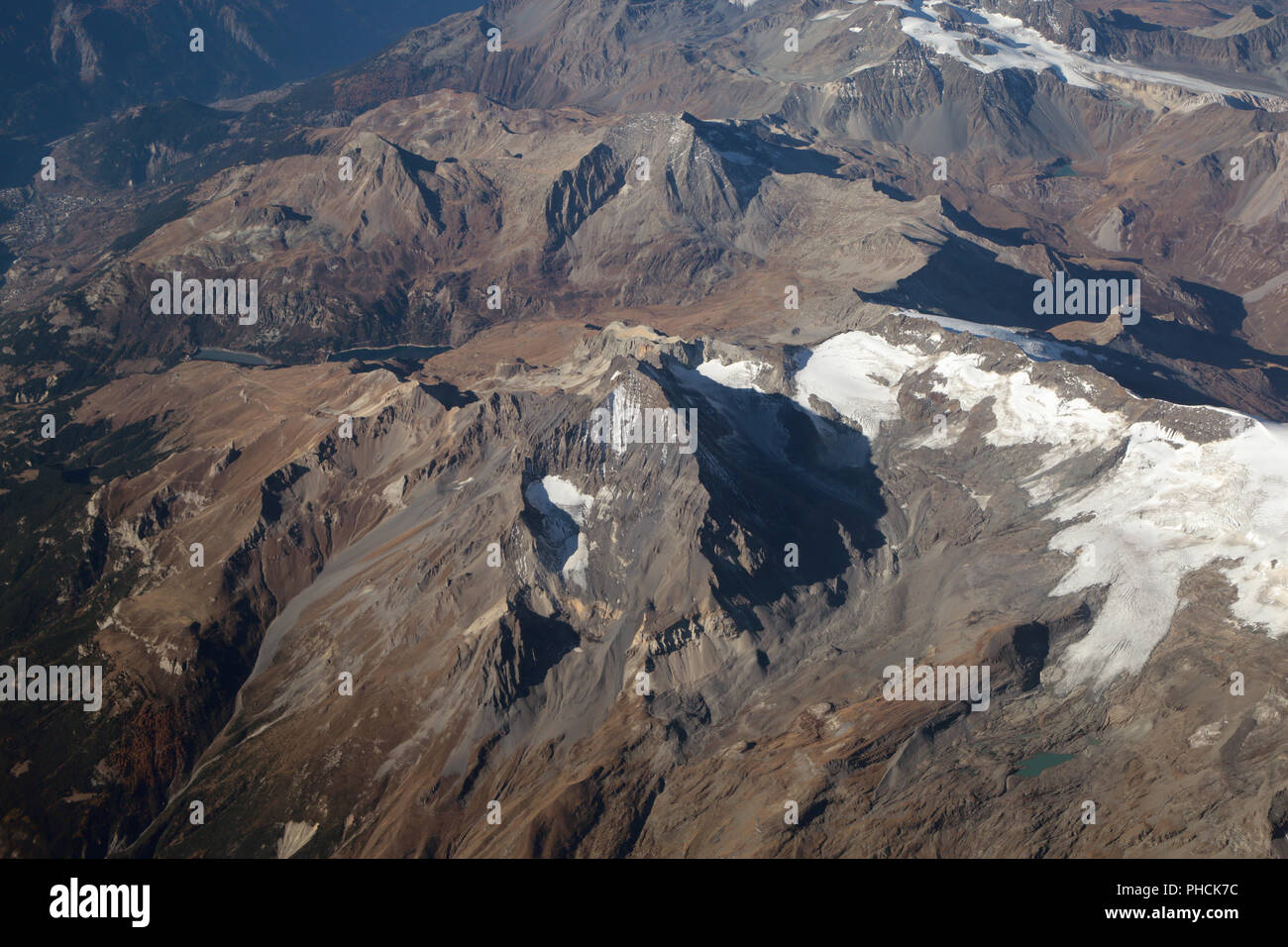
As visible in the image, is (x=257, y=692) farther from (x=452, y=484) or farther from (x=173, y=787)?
(x=452, y=484)

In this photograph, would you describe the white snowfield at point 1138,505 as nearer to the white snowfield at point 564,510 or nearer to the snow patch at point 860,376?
the snow patch at point 860,376

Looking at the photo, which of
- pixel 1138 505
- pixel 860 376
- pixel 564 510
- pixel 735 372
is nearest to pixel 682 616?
pixel 564 510

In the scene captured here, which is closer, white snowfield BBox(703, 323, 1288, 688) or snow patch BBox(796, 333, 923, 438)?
white snowfield BBox(703, 323, 1288, 688)

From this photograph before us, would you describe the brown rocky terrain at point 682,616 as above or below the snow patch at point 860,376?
below

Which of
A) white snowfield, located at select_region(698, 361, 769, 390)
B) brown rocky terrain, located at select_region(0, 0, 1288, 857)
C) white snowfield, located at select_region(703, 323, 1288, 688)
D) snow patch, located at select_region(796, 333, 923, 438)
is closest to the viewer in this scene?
brown rocky terrain, located at select_region(0, 0, 1288, 857)

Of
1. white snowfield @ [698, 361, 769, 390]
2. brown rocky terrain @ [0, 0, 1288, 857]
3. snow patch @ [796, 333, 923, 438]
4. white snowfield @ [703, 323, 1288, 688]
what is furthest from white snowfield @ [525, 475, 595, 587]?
white snowfield @ [703, 323, 1288, 688]

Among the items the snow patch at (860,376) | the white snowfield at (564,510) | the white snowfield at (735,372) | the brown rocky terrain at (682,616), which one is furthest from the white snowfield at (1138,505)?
the white snowfield at (564,510)

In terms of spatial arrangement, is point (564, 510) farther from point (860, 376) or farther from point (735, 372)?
point (860, 376)

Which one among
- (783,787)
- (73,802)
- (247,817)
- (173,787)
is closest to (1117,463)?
(783,787)

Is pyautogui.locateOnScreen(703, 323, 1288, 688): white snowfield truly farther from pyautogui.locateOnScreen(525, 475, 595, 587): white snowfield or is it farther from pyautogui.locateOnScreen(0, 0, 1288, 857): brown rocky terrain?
pyautogui.locateOnScreen(525, 475, 595, 587): white snowfield
